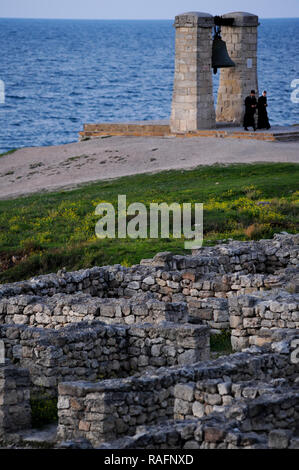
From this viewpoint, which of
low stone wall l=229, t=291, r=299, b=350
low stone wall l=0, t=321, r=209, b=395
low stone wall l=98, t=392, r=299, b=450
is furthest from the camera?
low stone wall l=229, t=291, r=299, b=350

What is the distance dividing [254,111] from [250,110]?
0.19 metres

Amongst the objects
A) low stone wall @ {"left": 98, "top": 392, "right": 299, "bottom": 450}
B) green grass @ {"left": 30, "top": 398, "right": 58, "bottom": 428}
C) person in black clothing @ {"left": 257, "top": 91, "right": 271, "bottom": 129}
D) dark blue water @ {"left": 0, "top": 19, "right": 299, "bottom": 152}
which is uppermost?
low stone wall @ {"left": 98, "top": 392, "right": 299, "bottom": 450}

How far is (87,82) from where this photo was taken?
126 meters

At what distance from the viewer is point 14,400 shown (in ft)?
43.0

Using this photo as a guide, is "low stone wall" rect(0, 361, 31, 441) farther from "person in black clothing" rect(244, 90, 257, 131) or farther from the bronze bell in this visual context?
the bronze bell

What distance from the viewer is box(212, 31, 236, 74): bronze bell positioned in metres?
40.8

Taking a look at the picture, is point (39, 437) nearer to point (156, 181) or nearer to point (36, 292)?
point (36, 292)

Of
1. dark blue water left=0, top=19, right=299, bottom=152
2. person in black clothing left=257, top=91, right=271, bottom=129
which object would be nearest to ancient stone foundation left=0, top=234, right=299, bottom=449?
person in black clothing left=257, top=91, right=271, bottom=129

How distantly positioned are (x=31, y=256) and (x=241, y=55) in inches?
788

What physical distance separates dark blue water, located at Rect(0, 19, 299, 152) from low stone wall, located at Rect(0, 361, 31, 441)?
6058 centimetres

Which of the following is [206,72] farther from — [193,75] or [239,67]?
[239,67]

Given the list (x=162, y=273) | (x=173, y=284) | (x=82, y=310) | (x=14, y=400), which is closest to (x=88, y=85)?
(x=162, y=273)

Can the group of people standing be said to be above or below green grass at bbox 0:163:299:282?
above
